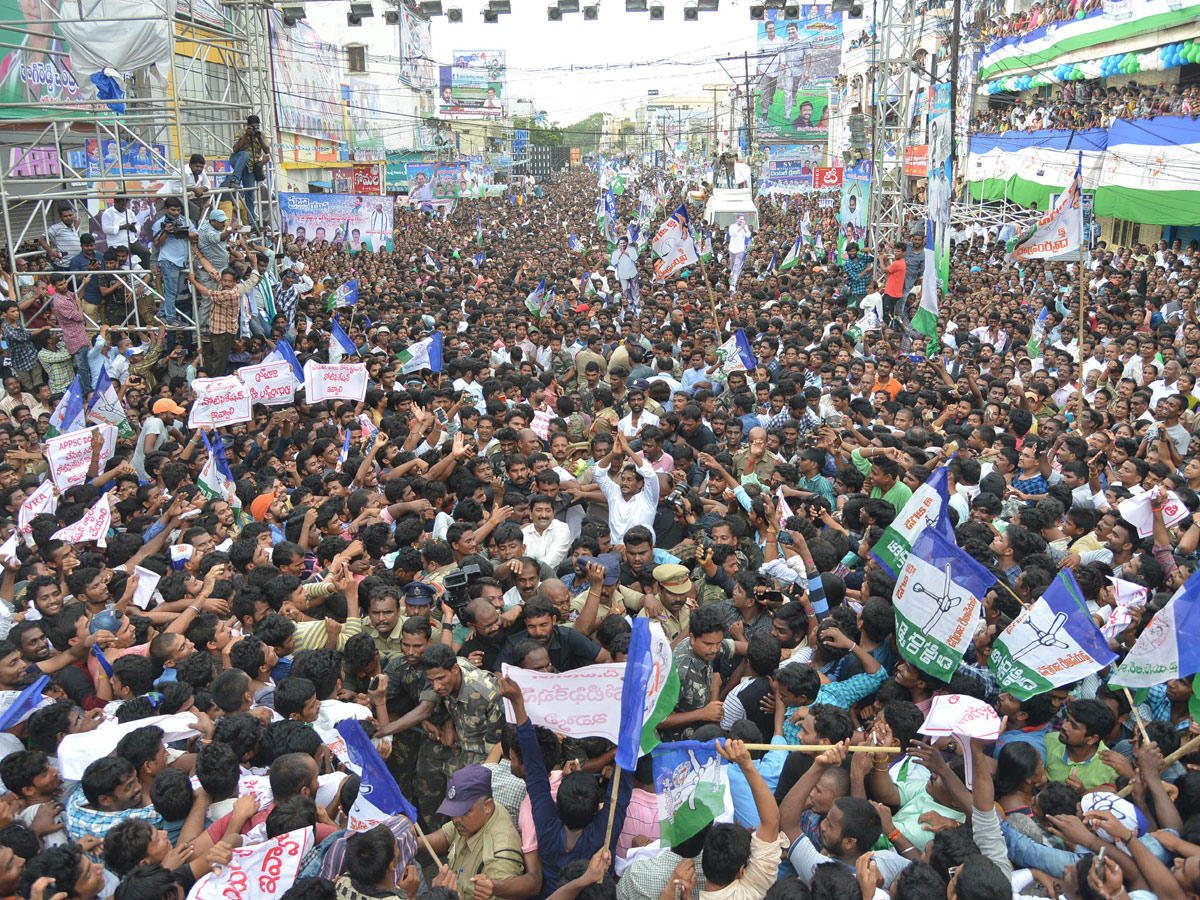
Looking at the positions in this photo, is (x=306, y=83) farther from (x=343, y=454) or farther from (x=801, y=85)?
(x=801, y=85)

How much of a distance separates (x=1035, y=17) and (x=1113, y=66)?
819 centimetres

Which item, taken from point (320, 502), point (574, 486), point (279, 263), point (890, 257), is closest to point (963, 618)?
point (574, 486)

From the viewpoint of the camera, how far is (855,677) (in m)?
4.69

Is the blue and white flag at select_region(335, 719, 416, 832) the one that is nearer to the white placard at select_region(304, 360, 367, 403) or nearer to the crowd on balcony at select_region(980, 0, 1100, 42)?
the white placard at select_region(304, 360, 367, 403)

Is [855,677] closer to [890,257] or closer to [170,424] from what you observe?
[170,424]

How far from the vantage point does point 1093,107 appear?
29016 millimetres

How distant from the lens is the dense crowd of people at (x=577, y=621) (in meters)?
3.58

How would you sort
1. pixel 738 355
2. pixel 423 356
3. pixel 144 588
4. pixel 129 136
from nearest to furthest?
pixel 144 588 → pixel 423 356 → pixel 738 355 → pixel 129 136

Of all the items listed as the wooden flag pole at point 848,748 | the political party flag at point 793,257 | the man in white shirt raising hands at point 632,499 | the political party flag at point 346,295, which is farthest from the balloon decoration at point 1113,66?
the wooden flag pole at point 848,748

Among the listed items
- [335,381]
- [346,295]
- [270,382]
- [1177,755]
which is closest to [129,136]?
[346,295]

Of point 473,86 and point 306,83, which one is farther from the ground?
A: point 473,86

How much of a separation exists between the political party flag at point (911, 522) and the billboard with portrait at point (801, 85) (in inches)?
2180

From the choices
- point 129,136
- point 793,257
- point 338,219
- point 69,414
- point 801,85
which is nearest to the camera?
point 69,414

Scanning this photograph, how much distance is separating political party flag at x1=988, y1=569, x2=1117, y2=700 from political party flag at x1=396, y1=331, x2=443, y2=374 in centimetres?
728
